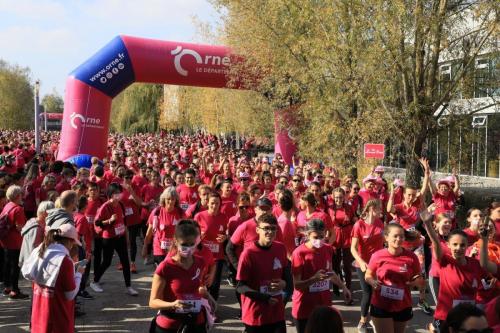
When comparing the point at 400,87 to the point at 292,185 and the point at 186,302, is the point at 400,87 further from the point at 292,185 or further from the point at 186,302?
the point at 186,302

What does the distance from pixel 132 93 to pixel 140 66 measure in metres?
40.5

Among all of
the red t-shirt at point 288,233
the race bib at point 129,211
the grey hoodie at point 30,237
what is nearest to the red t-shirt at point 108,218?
the race bib at point 129,211

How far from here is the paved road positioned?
6.34 m

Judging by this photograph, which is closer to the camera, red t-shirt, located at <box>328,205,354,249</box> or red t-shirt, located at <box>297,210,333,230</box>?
red t-shirt, located at <box>297,210,333,230</box>

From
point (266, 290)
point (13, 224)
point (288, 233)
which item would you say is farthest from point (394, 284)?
point (13, 224)

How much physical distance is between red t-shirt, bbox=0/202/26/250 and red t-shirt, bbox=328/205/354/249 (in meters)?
4.39

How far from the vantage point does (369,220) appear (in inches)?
250

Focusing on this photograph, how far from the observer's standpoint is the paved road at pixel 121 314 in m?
6.34

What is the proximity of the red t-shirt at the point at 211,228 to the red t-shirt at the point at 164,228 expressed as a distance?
0.41 metres

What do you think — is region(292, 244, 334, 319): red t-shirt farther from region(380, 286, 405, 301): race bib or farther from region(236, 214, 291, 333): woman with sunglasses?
region(380, 286, 405, 301): race bib

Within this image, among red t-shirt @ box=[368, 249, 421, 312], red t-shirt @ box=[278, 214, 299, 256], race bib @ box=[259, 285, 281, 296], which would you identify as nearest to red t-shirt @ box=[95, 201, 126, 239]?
red t-shirt @ box=[278, 214, 299, 256]

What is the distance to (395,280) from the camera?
191 inches

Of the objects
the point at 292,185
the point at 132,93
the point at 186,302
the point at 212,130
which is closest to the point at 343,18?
the point at 292,185

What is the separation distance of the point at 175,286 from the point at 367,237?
3.13 m
